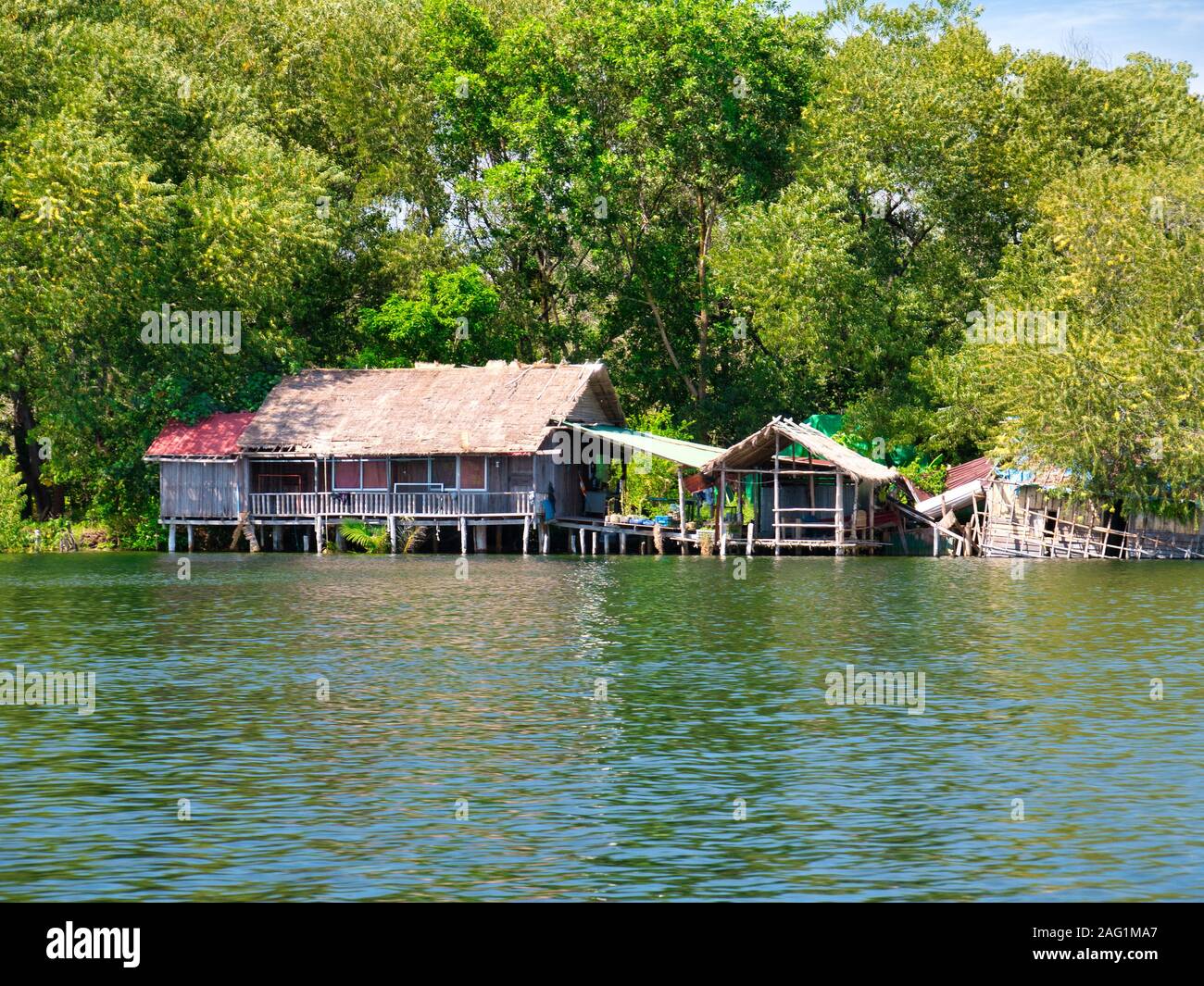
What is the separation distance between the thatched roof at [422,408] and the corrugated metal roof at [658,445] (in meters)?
1.24

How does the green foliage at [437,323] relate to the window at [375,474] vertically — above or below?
above

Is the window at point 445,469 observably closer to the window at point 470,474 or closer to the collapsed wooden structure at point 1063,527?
the window at point 470,474

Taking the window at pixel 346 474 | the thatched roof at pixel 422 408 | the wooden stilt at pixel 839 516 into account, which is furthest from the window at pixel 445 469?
the wooden stilt at pixel 839 516

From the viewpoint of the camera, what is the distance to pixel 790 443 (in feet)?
191

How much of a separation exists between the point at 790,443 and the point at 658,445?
5324mm

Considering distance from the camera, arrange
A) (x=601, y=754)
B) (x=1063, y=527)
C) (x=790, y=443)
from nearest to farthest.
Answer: (x=601, y=754) → (x=1063, y=527) → (x=790, y=443)

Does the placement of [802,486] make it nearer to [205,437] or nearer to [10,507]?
[205,437]

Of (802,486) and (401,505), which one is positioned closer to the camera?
(802,486)

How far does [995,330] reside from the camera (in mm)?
59781

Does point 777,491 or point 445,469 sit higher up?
point 445,469

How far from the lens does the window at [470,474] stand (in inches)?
2400

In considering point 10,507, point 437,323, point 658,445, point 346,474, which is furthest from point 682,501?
point 10,507

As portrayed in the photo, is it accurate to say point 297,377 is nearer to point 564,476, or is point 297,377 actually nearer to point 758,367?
point 564,476

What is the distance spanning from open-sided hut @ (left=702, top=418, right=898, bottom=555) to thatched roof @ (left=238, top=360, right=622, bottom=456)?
6628mm
